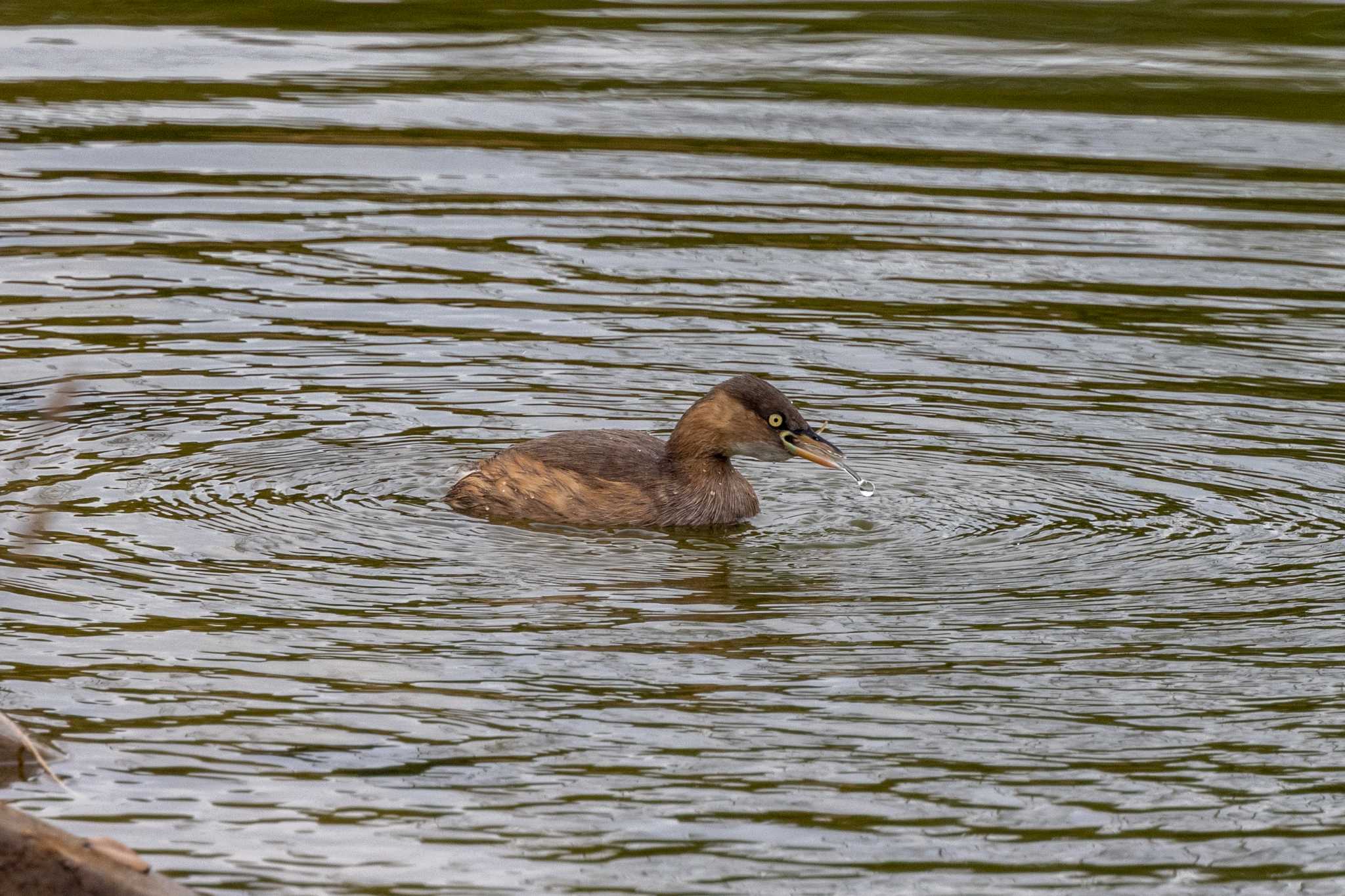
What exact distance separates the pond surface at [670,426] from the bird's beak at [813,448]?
26 centimetres

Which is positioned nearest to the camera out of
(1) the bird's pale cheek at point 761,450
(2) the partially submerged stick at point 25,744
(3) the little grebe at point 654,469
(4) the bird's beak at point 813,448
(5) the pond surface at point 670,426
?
(2) the partially submerged stick at point 25,744

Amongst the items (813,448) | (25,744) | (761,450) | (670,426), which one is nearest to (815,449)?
(813,448)

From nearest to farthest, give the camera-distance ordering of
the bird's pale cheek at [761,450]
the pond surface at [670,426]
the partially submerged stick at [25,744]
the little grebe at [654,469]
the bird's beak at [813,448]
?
the partially submerged stick at [25,744]
the pond surface at [670,426]
the little grebe at [654,469]
the bird's beak at [813,448]
the bird's pale cheek at [761,450]

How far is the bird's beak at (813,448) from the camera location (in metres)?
11.3

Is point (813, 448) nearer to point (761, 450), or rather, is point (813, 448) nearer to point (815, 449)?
point (815, 449)

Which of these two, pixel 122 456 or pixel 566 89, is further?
pixel 566 89

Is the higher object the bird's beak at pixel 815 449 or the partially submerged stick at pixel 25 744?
the bird's beak at pixel 815 449

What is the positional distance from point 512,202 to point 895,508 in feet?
20.9

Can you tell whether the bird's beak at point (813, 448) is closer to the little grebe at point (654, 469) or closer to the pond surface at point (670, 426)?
the little grebe at point (654, 469)

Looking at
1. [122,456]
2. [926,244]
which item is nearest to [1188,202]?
[926,244]

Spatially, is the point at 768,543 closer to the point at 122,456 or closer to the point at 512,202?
the point at 122,456

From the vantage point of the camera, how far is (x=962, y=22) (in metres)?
21.6

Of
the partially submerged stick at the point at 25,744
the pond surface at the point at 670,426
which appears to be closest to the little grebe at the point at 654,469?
the pond surface at the point at 670,426

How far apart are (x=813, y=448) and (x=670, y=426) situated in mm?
1512
